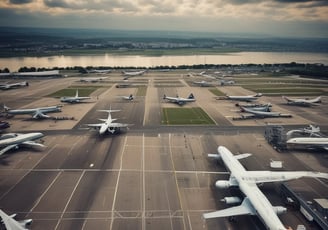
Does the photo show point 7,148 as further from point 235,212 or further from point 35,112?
point 235,212

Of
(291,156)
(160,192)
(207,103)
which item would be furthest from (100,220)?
(207,103)

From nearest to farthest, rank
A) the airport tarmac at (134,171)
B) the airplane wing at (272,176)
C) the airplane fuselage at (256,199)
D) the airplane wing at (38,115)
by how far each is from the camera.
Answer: the airplane fuselage at (256,199)
the airport tarmac at (134,171)
the airplane wing at (272,176)
the airplane wing at (38,115)

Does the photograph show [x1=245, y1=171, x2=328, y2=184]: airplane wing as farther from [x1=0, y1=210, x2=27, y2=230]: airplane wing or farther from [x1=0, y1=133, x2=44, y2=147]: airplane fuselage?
[x1=0, y1=133, x2=44, y2=147]: airplane fuselage

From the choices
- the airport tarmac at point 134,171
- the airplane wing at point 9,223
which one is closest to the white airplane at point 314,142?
the airport tarmac at point 134,171

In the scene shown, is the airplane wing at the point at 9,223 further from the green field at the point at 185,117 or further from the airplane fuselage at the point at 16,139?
the green field at the point at 185,117

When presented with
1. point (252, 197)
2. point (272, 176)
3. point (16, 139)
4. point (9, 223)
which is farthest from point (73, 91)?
point (252, 197)

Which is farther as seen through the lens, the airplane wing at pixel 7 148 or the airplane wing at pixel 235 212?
the airplane wing at pixel 7 148

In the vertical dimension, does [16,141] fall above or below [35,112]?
below
